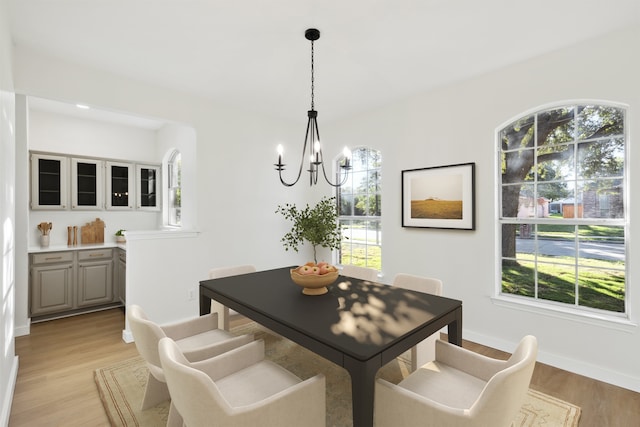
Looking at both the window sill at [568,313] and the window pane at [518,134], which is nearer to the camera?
the window sill at [568,313]

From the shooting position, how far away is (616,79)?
2385 mm

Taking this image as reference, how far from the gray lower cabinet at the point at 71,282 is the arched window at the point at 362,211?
330 centimetres

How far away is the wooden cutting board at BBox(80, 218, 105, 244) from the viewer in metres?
4.54

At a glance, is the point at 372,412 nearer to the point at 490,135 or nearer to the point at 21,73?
the point at 490,135

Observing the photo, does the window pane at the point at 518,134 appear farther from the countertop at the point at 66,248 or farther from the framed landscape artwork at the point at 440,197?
the countertop at the point at 66,248

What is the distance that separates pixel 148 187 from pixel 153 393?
371 cm

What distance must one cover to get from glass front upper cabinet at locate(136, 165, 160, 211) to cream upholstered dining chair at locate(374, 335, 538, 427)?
188 inches

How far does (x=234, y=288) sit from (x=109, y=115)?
3860 mm

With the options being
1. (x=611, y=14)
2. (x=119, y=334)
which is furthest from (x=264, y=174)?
(x=611, y=14)

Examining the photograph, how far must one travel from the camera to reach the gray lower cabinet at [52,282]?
3.71 metres

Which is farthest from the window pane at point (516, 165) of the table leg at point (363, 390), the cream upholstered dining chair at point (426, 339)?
the table leg at point (363, 390)

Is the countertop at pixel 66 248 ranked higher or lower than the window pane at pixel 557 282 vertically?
higher

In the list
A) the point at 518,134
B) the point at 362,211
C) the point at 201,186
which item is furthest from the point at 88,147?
the point at 518,134

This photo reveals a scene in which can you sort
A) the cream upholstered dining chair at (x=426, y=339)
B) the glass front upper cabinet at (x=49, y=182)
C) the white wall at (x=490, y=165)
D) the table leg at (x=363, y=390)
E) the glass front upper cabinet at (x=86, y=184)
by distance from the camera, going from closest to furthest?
1. the table leg at (x=363, y=390)
2. the cream upholstered dining chair at (x=426, y=339)
3. the white wall at (x=490, y=165)
4. the glass front upper cabinet at (x=49, y=182)
5. the glass front upper cabinet at (x=86, y=184)
